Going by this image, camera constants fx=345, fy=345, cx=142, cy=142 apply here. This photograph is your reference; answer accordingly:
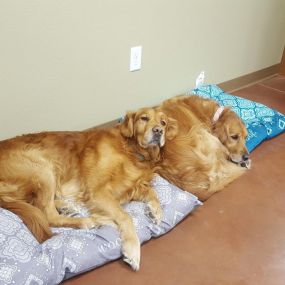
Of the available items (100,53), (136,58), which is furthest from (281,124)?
(100,53)

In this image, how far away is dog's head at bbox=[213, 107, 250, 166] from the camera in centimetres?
219

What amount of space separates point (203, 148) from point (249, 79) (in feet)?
5.90

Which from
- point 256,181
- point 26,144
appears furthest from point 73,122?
point 256,181

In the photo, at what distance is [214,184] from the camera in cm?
207

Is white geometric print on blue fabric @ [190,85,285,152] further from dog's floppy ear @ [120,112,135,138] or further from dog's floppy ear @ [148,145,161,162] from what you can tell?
dog's floppy ear @ [120,112,135,138]

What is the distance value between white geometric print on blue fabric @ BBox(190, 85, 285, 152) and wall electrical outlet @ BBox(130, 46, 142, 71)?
2.13ft

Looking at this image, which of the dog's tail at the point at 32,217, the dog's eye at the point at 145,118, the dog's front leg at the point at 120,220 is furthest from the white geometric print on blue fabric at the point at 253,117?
the dog's tail at the point at 32,217

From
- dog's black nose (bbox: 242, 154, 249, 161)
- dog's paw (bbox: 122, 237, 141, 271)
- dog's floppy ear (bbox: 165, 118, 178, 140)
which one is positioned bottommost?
dog's paw (bbox: 122, 237, 141, 271)

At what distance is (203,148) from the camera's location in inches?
85.0

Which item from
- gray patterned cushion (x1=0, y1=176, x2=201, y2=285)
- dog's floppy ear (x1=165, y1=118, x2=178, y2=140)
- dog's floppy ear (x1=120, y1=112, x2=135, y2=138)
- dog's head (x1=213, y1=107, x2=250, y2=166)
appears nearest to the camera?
gray patterned cushion (x1=0, y1=176, x2=201, y2=285)

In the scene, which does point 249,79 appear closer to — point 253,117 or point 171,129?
point 253,117

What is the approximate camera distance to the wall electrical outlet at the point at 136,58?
7.60 ft

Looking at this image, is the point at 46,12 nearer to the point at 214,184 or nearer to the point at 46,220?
the point at 46,220

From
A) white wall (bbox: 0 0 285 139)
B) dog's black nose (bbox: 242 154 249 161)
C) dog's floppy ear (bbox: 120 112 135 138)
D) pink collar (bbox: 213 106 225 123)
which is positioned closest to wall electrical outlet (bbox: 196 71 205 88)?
white wall (bbox: 0 0 285 139)
